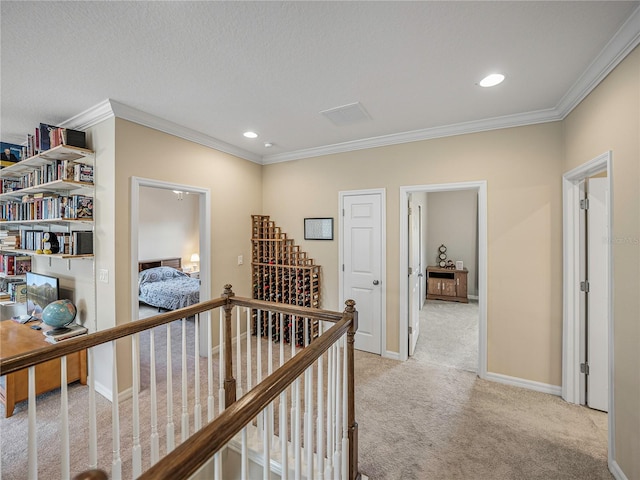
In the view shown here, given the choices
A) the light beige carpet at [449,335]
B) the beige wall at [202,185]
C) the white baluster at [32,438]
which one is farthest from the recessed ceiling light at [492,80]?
the white baluster at [32,438]

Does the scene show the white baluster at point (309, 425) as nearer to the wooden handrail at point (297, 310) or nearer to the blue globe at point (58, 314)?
the wooden handrail at point (297, 310)

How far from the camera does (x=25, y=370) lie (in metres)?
2.36

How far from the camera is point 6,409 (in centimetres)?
232

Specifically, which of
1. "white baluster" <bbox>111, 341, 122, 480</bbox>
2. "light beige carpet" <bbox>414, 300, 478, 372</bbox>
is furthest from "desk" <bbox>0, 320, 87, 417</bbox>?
"light beige carpet" <bbox>414, 300, 478, 372</bbox>

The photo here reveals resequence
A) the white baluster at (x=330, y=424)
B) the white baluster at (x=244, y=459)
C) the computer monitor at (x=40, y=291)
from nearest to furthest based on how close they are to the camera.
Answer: the white baluster at (x=244, y=459) → the white baluster at (x=330, y=424) → the computer monitor at (x=40, y=291)

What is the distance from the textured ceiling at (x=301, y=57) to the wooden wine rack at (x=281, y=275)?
164 centimetres

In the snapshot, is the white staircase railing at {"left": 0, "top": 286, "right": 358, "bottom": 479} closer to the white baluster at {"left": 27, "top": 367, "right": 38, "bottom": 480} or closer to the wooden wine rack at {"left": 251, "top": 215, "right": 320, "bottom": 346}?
the white baluster at {"left": 27, "top": 367, "right": 38, "bottom": 480}

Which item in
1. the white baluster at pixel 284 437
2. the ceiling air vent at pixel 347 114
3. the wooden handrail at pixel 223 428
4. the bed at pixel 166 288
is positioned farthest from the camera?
the bed at pixel 166 288

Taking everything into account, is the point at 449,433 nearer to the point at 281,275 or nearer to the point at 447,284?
the point at 281,275

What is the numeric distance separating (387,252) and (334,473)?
228 centimetres

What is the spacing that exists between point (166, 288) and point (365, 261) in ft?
11.6

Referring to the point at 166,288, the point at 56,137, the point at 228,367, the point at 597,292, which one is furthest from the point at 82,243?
the point at 597,292

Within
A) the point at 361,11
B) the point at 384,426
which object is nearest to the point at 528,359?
the point at 384,426

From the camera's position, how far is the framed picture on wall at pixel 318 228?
372 cm
